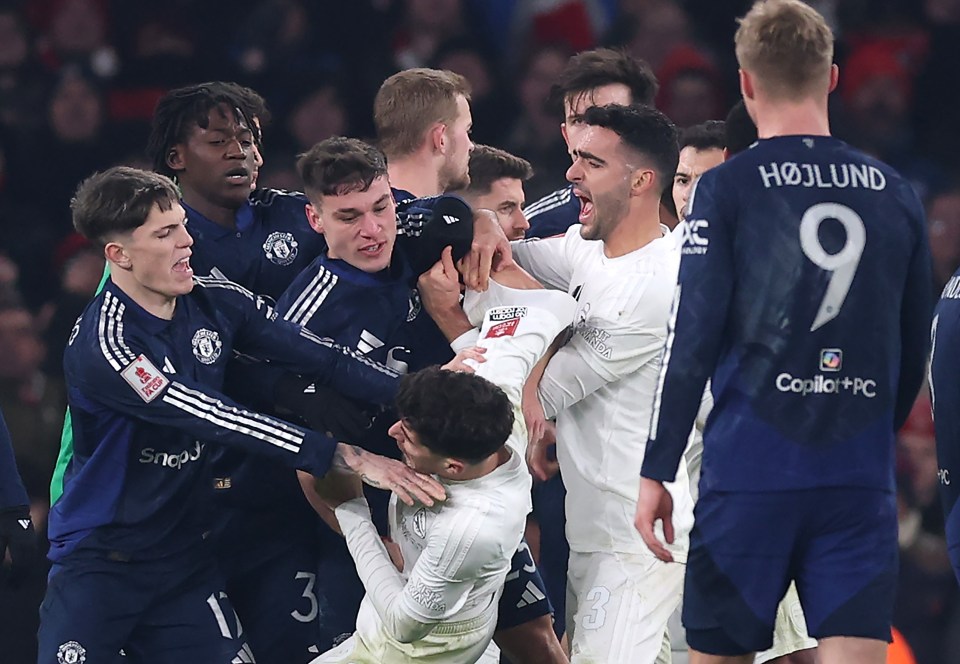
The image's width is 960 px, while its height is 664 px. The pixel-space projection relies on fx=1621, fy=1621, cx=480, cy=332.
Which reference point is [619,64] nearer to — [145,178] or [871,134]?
[145,178]

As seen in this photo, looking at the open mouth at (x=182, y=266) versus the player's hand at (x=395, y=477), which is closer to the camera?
the player's hand at (x=395, y=477)

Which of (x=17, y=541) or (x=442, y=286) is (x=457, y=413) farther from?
(x=17, y=541)

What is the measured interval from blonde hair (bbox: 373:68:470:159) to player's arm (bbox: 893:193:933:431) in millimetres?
2031

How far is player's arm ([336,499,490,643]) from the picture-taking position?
3.89 metres

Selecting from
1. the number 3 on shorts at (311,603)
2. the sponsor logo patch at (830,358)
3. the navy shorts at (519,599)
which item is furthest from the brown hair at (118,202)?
the sponsor logo patch at (830,358)

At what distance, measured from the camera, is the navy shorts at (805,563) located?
11.1 ft

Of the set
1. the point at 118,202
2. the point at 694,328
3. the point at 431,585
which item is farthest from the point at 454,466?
the point at 118,202

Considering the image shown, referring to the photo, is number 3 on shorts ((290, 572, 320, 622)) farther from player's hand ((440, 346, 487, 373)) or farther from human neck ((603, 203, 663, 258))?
human neck ((603, 203, 663, 258))

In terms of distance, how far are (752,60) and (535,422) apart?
1.34 meters

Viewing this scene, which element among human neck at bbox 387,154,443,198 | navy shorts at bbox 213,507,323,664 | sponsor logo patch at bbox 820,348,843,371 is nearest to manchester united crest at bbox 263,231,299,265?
human neck at bbox 387,154,443,198

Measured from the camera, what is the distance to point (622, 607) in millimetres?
4395

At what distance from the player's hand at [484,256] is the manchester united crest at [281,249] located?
0.68 meters

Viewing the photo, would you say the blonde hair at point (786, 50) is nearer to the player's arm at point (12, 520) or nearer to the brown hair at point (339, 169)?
the brown hair at point (339, 169)

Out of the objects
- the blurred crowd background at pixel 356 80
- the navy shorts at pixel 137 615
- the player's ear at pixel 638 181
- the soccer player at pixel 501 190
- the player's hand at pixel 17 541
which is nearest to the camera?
the navy shorts at pixel 137 615
